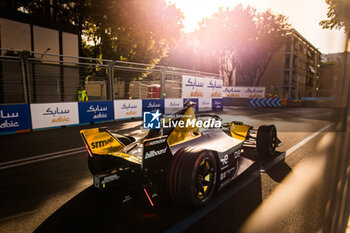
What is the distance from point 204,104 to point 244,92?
1253cm

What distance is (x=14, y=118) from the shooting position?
287 inches

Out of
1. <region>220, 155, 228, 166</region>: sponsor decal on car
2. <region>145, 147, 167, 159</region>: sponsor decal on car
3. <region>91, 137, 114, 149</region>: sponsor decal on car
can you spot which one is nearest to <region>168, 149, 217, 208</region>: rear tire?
<region>145, 147, 167, 159</region>: sponsor decal on car

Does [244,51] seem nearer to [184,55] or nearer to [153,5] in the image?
[184,55]

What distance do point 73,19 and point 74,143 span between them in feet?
48.2

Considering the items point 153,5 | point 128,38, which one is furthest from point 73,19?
point 153,5

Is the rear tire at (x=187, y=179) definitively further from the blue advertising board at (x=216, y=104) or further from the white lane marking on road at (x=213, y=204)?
the blue advertising board at (x=216, y=104)

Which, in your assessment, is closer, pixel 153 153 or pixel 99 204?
pixel 153 153

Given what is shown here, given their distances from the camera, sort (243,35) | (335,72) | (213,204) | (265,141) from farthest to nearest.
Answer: (243,35)
(265,141)
(213,204)
(335,72)

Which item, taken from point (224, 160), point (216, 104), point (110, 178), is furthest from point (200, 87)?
point (110, 178)

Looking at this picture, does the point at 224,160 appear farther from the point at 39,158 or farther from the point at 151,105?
the point at 151,105

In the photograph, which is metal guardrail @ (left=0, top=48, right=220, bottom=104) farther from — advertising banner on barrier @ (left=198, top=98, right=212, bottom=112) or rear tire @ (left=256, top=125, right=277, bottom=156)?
rear tire @ (left=256, top=125, right=277, bottom=156)

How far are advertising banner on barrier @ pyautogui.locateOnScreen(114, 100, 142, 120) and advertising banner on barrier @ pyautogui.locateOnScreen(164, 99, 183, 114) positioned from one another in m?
1.90

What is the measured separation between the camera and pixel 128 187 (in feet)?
8.51

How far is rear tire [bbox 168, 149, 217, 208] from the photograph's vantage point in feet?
8.21
